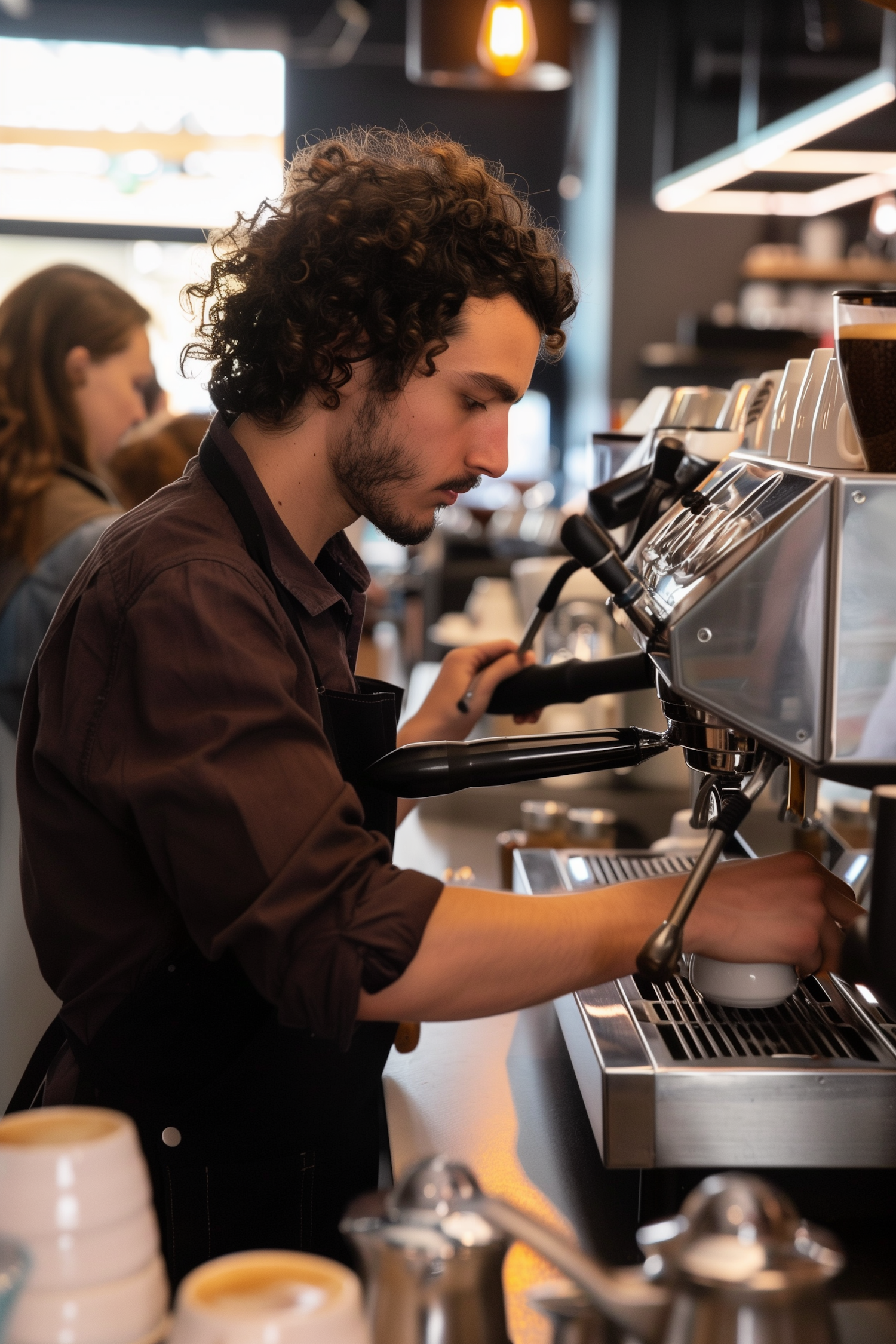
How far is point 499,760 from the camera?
969 millimetres

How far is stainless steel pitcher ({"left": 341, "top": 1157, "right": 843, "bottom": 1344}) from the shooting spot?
505 mm

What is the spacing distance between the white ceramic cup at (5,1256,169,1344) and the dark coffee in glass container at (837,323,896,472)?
0.66 metres

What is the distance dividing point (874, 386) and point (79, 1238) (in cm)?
71

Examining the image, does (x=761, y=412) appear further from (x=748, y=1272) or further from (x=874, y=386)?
(x=748, y=1272)

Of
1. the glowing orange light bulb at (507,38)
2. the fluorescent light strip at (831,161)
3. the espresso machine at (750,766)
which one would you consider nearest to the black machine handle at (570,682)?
the espresso machine at (750,766)

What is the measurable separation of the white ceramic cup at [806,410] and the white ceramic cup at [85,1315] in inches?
30.0

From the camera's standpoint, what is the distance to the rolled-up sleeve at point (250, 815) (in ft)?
2.56

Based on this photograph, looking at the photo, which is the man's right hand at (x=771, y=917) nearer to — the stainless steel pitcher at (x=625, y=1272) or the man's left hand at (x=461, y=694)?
the stainless steel pitcher at (x=625, y=1272)

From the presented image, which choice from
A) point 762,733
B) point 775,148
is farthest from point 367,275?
point 775,148

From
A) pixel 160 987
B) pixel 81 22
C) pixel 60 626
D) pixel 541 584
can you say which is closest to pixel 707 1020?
pixel 160 987

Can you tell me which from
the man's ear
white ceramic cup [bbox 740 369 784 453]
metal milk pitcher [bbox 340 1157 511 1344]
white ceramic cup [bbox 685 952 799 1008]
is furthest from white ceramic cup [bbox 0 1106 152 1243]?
the man's ear

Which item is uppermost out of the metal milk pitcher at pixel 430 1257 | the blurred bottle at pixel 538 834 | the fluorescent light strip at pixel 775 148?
the fluorescent light strip at pixel 775 148

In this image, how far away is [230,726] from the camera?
80cm

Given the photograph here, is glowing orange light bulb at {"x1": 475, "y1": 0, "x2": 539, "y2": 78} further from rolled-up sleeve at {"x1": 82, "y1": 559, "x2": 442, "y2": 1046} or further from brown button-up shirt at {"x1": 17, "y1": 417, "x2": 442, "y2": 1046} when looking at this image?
rolled-up sleeve at {"x1": 82, "y1": 559, "x2": 442, "y2": 1046}
